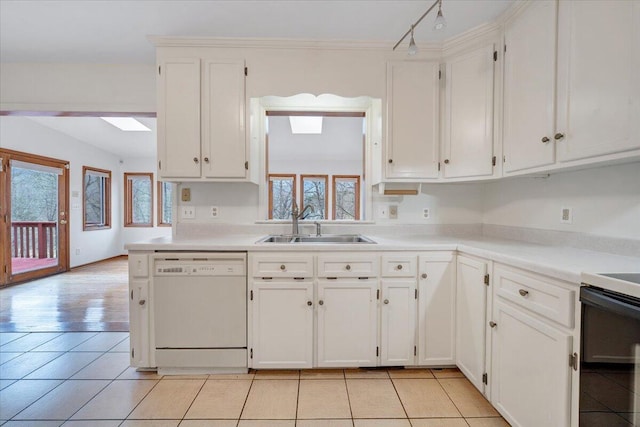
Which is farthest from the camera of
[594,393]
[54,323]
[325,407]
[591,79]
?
[54,323]

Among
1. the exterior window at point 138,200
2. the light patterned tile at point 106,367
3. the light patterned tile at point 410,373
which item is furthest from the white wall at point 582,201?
the exterior window at point 138,200

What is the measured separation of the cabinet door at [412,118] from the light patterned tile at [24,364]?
2.93 metres

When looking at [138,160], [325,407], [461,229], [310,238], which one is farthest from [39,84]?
[138,160]

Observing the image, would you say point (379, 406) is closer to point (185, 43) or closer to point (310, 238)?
point (310, 238)

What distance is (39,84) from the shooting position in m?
2.72

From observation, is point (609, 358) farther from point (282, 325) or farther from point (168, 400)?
point (168, 400)

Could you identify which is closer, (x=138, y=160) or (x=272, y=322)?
(x=272, y=322)

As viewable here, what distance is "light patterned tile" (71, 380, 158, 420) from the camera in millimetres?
1705

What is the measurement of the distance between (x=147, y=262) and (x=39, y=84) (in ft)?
6.92

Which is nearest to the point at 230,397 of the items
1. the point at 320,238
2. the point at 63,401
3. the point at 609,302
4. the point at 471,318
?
the point at 63,401

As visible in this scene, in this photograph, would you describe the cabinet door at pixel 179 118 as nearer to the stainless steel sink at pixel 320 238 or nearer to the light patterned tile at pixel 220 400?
the stainless steel sink at pixel 320 238

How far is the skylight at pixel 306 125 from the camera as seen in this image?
18.6 ft

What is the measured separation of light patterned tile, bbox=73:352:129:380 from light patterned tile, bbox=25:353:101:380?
0.06 metres

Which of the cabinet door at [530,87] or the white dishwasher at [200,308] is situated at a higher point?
the cabinet door at [530,87]
